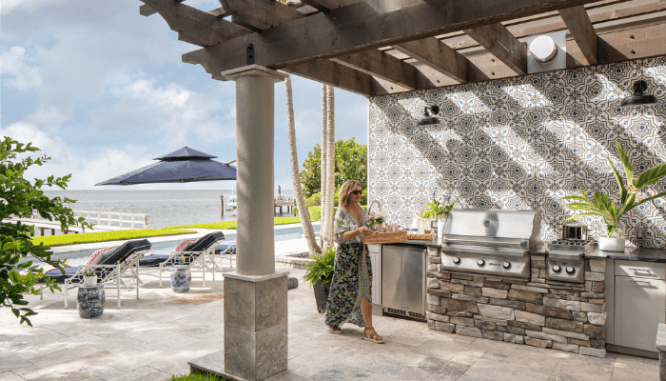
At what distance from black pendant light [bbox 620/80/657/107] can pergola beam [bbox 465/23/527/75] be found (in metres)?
1.07

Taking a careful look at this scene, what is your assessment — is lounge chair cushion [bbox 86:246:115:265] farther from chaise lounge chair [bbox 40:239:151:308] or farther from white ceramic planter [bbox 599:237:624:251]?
white ceramic planter [bbox 599:237:624:251]

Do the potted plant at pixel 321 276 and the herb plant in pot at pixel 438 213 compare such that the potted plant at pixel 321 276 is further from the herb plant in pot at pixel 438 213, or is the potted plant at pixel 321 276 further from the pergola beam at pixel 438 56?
the pergola beam at pixel 438 56

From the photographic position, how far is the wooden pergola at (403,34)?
2488 millimetres

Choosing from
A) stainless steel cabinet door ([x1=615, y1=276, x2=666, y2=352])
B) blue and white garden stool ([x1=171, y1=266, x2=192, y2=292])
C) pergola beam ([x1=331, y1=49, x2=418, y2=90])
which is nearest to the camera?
stainless steel cabinet door ([x1=615, y1=276, x2=666, y2=352])

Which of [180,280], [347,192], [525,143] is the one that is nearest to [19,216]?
[347,192]

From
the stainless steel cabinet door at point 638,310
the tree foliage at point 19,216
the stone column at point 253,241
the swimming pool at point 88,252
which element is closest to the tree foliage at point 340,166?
the swimming pool at point 88,252

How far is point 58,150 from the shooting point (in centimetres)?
6181

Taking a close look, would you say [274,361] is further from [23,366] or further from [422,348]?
[23,366]

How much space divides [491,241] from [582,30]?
198cm

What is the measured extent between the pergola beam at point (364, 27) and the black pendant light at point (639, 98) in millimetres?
2183

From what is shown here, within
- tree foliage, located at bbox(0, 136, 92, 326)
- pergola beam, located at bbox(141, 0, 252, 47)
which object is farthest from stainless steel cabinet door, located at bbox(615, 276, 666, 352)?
tree foliage, located at bbox(0, 136, 92, 326)

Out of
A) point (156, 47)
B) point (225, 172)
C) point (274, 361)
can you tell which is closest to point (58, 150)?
point (156, 47)

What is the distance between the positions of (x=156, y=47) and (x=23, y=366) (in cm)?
10243

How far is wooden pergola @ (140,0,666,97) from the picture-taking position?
8.16 ft
